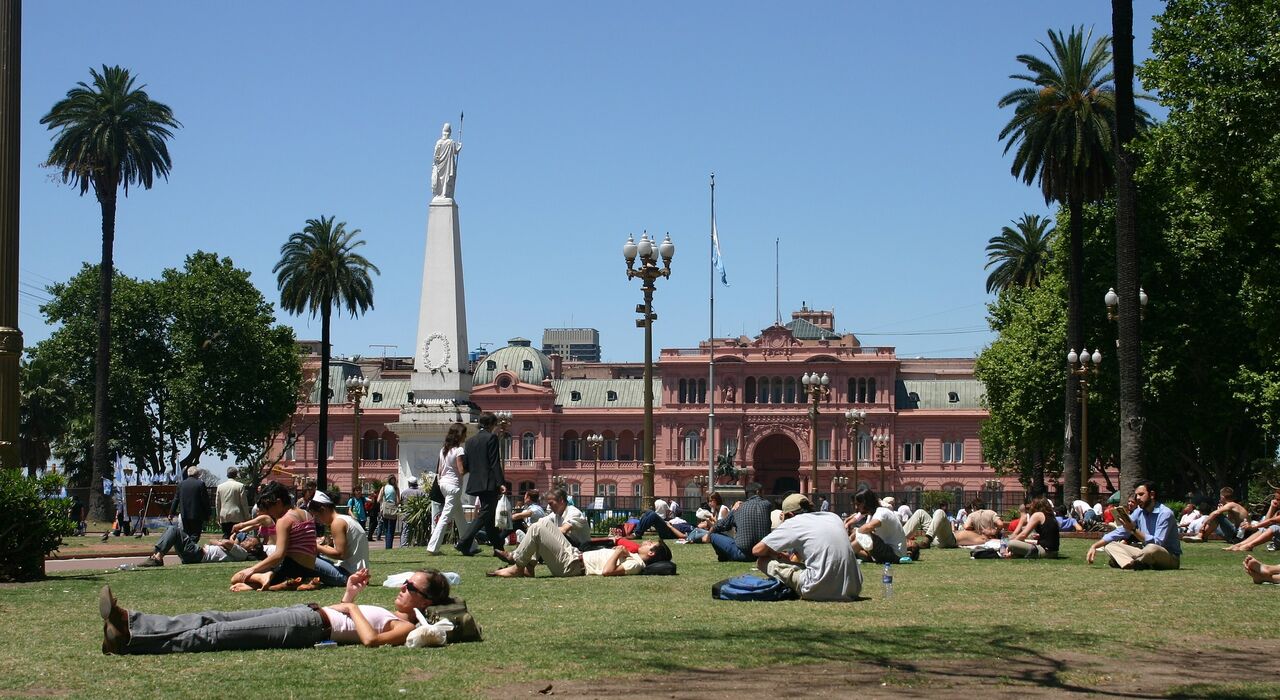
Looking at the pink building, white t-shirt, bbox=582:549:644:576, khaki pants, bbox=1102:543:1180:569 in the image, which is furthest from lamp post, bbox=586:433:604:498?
white t-shirt, bbox=582:549:644:576

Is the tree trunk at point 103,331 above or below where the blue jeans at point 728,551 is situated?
above

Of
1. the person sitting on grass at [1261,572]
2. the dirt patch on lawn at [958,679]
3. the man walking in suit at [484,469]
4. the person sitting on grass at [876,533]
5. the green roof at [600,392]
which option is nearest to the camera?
the dirt patch on lawn at [958,679]

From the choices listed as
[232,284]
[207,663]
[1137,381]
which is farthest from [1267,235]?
[232,284]

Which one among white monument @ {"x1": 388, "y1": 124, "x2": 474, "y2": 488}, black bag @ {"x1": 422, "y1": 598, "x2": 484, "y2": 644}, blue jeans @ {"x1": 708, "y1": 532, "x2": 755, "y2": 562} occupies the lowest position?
blue jeans @ {"x1": 708, "y1": 532, "x2": 755, "y2": 562}

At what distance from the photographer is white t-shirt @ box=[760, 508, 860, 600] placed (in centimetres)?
1213

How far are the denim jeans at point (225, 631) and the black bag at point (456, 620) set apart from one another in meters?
0.67

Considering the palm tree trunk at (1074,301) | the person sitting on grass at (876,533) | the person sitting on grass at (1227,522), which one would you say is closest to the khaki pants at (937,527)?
the person sitting on grass at (876,533)

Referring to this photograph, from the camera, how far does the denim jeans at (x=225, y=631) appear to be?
8.41 meters

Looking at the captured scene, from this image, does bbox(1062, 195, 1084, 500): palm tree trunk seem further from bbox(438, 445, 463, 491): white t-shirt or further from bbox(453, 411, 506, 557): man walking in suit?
bbox(453, 411, 506, 557): man walking in suit

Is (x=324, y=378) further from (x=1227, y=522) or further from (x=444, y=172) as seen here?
(x=1227, y=522)

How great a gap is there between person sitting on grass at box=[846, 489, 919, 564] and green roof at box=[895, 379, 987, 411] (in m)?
80.6

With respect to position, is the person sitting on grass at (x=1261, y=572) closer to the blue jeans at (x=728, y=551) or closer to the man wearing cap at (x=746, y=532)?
the man wearing cap at (x=746, y=532)

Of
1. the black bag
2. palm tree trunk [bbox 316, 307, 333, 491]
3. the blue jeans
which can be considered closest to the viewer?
the black bag

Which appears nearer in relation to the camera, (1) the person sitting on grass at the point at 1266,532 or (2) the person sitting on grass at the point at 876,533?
(2) the person sitting on grass at the point at 876,533
